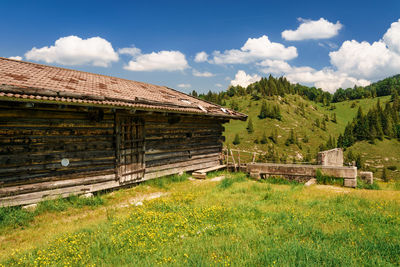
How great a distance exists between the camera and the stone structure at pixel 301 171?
8.74 meters

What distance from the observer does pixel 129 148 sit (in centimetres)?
931

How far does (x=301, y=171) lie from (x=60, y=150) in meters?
9.07

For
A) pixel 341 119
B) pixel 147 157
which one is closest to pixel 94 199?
pixel 147 157

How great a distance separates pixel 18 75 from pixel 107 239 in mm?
6472

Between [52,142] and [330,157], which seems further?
[330,157]

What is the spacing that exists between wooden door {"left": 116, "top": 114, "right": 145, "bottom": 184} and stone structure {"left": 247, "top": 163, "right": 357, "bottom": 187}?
503 cm

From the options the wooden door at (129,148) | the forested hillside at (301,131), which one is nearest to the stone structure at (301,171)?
the wooden door at (129,148)

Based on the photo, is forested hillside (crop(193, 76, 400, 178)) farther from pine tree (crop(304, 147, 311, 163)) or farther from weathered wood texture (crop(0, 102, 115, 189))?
weathered wood texture (crop(0, 102, 115, 189))

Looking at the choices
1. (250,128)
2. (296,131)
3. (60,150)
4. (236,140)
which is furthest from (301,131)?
(60,150)

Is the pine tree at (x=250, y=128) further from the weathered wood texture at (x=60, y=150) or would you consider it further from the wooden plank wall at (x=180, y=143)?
the weathered wood texture at (x=60, y=150)

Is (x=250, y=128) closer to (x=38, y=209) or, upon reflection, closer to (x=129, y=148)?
(x=129, y=148)

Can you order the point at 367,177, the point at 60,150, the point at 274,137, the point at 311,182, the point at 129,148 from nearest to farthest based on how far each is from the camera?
1. the point at 60,150
2. the point at 311,182
3. the point at 129,148
4. the point at 367,177
5. the point at 274,137

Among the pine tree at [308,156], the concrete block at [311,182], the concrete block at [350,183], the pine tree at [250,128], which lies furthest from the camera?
the pine tree at [250,128]

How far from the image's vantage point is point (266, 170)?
10.6 m
